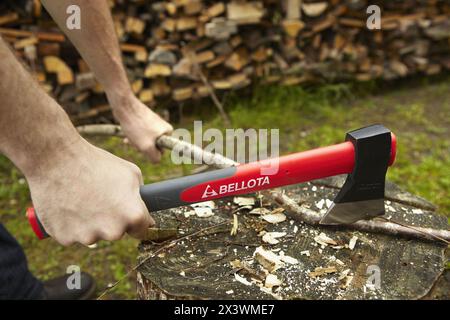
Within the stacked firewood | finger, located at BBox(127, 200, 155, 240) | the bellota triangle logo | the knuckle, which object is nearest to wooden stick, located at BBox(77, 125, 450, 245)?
the bellota triangle logo

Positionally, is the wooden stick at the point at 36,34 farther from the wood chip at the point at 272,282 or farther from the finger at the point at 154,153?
the wood chip at the point at 272,282

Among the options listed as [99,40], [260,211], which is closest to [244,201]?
[260,211]

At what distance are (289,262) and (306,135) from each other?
2.66 meters

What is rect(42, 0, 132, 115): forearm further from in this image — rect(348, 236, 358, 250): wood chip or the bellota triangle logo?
rect(348, 236, 358, 250): wood chip

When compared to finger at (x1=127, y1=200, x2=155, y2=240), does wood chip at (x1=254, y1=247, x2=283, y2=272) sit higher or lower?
lower

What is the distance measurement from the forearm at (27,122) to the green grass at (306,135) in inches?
64.9

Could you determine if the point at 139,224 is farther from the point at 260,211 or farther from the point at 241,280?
the point at 260,211

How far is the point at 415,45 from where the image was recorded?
4.73m

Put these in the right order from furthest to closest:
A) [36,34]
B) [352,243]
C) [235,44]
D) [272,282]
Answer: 1. [235,44]
2. [36,34]
3. [352,243]
4. [272,282]

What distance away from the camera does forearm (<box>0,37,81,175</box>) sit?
3.81 ft

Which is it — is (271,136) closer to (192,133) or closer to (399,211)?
(192,133)

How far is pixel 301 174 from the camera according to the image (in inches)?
60.3

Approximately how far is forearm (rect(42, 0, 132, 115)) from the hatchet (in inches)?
28.5
